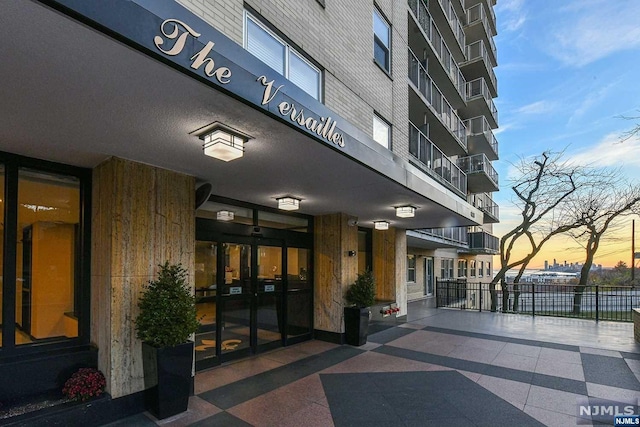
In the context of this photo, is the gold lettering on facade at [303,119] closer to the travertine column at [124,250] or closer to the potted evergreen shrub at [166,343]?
the travertine column at [124,250]

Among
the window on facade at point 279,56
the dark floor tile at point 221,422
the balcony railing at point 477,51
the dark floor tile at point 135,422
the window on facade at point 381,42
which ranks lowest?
the dark floor tile at point 221,422

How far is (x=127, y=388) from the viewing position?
4352 mm

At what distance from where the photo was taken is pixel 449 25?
52.8 feet

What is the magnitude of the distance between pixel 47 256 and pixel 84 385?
1.82 m

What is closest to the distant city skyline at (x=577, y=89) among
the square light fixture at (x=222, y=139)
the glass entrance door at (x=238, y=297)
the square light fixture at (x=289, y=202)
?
the square light fixture at (x=289, y=202)

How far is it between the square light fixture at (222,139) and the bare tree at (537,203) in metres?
15.5

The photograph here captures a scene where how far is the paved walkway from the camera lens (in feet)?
14.4

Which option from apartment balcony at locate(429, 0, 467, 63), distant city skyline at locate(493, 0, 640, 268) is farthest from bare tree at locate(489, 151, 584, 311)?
apartment balcony at locate(429, 0, 467, 63)

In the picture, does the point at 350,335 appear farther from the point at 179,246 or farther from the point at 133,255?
the point at 133,255

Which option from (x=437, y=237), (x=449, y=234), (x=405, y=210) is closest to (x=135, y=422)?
(x=405, y=210)

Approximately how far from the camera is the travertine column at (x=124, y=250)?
430cm

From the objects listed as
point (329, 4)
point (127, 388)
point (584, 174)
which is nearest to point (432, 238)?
point (584, 174)

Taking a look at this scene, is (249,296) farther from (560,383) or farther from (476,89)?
(476,89)

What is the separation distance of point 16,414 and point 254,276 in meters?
4.01
